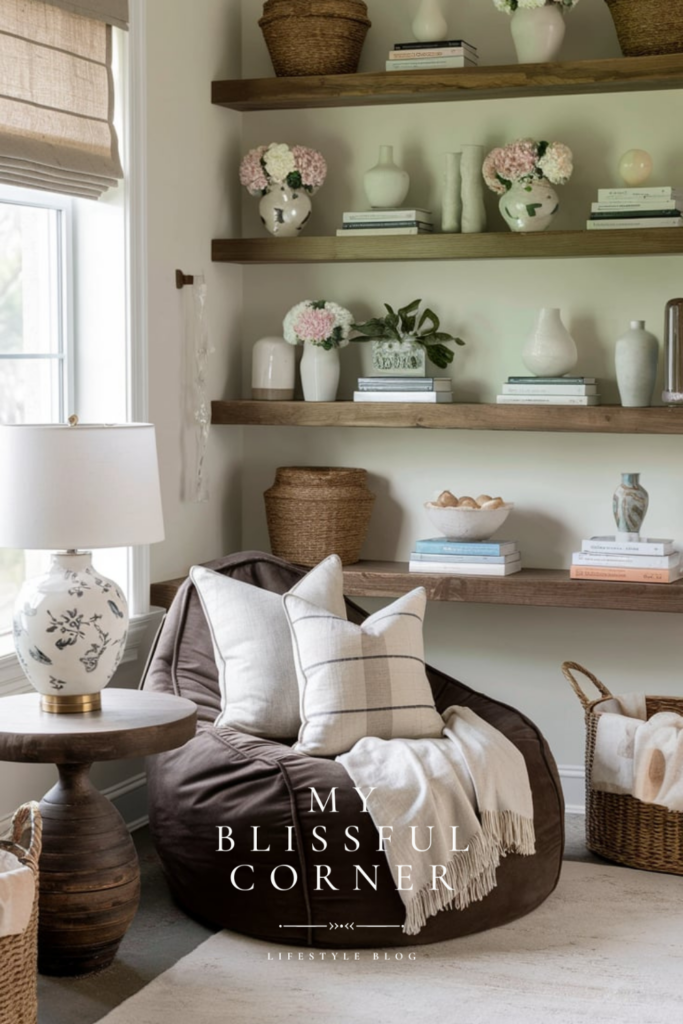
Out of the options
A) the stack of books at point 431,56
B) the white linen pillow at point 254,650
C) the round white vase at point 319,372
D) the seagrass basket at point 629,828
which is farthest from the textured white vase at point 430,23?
the seagrass basket at point 629,828

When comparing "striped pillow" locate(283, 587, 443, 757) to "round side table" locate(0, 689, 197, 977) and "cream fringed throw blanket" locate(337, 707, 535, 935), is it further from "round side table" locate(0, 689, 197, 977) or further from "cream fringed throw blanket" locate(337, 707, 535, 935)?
"round side table" locate(0, 689, 197, 977)

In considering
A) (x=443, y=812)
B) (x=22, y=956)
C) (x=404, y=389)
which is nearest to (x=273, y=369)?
(x=404, y=389)

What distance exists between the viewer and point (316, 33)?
4.00m

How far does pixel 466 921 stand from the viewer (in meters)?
2.96

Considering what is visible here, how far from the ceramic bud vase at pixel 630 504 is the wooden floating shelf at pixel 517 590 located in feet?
0.60

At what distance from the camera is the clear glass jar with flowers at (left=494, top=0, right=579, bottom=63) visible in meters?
3.77

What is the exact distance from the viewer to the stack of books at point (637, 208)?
12.2 ft

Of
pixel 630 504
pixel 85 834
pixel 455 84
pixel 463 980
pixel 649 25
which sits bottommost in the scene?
pixel 463 980

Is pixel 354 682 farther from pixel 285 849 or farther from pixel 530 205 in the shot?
pixel 530 205

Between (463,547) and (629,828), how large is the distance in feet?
3.05

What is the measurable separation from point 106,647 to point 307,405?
1507mm

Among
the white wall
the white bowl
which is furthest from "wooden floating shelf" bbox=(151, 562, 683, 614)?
the white wall

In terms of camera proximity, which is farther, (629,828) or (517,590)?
(517,590)

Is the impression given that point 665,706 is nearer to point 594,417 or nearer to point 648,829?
point 648,829
